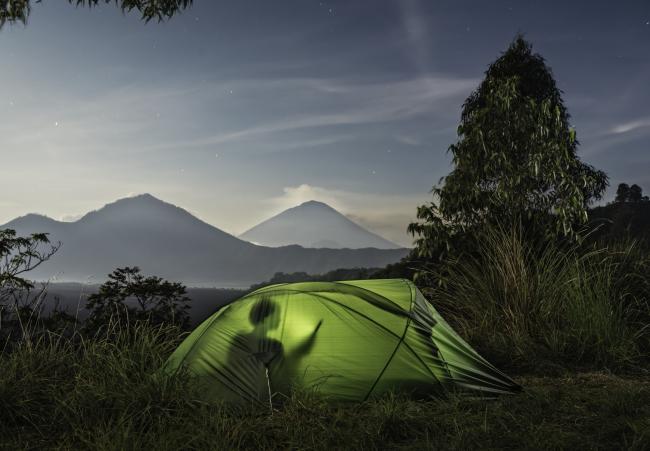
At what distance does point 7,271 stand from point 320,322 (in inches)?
213

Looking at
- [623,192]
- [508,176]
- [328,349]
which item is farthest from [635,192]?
[328,349]

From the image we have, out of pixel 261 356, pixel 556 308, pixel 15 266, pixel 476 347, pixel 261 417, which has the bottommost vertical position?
pixel 261 417

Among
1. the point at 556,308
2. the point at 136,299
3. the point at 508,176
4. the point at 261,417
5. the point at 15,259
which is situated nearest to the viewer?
the point at 261,417

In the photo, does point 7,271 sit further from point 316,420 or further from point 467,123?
point 467,123

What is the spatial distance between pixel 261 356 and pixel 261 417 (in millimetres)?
605

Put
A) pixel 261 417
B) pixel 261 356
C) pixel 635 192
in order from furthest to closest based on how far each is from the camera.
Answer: pixel 635 192
pixel 261 356
pixel 261 417

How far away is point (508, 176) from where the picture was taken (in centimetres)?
938

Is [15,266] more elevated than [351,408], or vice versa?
[15,266]

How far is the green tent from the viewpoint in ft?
13.6

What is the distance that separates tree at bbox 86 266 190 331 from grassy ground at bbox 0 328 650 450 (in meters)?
5.35

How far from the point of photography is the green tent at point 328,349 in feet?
13.6

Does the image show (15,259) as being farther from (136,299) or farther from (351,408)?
(351,408)

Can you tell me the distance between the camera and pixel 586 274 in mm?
6121

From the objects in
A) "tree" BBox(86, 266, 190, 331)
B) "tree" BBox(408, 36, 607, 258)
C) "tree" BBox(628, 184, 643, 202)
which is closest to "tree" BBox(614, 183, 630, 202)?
"tree" BBox(628, 184, 643, 202)
